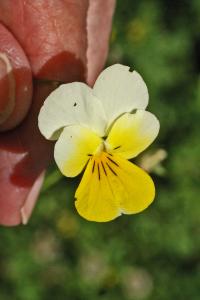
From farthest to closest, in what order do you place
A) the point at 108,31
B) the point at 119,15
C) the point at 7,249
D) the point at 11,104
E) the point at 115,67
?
1. the point at 119,15
2. the point at 7,249
3. the point at 108,31
4. the point at 11,104
5. the point at 115,67

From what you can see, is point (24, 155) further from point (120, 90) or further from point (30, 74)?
point (120, 90)

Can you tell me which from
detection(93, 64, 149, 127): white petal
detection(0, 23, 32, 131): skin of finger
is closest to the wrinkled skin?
detection(0, 23, 32, 131): skin of finger

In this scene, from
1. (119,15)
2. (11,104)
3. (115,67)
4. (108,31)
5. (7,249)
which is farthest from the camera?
(119,15)

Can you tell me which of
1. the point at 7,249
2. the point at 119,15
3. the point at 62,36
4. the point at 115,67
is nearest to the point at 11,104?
the point at 62,36

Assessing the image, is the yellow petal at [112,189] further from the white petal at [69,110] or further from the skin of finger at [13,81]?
the skin of finger at [13,81]

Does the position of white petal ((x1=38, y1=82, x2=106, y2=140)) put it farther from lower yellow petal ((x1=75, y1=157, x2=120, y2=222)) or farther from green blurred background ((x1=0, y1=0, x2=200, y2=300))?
green blurred background ((x1=0, y1=0, x2=200, y2=300))

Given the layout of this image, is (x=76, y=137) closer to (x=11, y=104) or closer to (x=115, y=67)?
(x=115, y=67)
